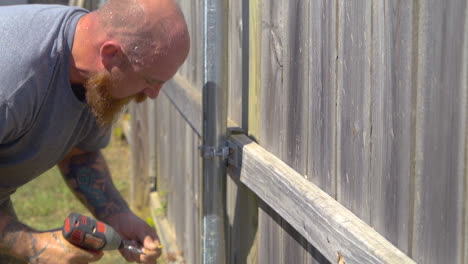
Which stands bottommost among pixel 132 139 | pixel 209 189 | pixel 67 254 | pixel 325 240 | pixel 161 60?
pixel 132 139

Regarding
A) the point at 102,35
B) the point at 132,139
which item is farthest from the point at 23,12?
the point at 132,139

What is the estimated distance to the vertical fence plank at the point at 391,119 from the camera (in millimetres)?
1498

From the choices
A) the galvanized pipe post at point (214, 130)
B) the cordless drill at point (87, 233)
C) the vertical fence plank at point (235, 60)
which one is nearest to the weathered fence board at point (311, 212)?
the galvanized pipe post at point (214, 130)

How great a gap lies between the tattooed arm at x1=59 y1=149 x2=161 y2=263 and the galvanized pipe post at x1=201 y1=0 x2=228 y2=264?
17.3 inches

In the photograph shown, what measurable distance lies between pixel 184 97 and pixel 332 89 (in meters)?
1.99

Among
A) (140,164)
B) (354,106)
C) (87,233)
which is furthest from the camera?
(140,164)

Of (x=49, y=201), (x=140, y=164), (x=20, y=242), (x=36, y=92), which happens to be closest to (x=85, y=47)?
(x=36, y=92)

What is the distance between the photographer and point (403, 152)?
4.99 ft

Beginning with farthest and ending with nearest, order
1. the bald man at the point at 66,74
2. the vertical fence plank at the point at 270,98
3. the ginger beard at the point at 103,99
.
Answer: the ginger beard at the point at 103,99, the bald man at the point at 66,74, the vertical fence plank at the point at 270,98

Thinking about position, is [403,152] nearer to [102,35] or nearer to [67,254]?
[102,35]

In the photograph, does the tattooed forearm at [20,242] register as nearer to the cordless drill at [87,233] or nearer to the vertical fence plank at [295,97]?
the cordless drill at [87,233]

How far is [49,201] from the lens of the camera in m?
6.70

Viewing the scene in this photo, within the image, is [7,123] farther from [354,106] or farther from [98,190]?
[354,106]

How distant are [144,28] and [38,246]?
3.18ft
